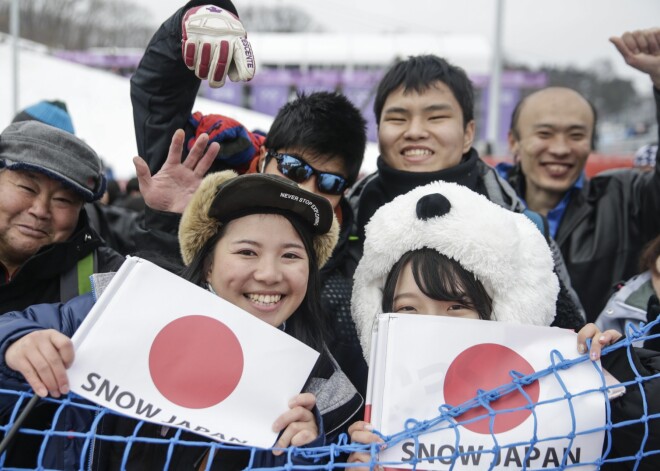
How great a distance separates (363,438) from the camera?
1.28 m

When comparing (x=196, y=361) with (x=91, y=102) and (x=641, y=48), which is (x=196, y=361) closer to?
(x=641, y=48)

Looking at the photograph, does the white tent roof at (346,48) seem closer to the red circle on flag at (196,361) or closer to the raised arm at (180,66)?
the raised arm at (180,66)

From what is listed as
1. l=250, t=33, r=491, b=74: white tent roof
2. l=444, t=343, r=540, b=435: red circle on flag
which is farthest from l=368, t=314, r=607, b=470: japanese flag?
l=250, t=33, r=491, b=74: white tent roof

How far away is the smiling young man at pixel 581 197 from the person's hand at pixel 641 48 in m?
0.61

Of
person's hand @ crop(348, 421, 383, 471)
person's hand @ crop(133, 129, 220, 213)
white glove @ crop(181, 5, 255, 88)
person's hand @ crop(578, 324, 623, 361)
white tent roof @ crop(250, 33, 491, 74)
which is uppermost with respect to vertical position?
white tent roof @ crop(250, 33, 491, 74)

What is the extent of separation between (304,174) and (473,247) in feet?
2.37

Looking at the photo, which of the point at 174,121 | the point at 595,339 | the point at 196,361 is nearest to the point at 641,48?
the point at 595,339

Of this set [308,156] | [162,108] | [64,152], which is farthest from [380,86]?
[64,152]

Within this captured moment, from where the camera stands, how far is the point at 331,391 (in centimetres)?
152

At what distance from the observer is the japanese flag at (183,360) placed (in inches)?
51.0

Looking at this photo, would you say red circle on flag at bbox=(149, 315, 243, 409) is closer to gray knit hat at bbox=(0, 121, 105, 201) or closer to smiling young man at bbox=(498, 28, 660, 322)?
gray knit hat at bbox=(0, 121, 105, 201)

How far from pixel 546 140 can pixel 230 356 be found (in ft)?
7.13

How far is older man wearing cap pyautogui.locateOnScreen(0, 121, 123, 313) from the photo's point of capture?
1.99 meters

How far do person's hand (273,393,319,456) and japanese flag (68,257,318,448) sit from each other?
0.07 feet
